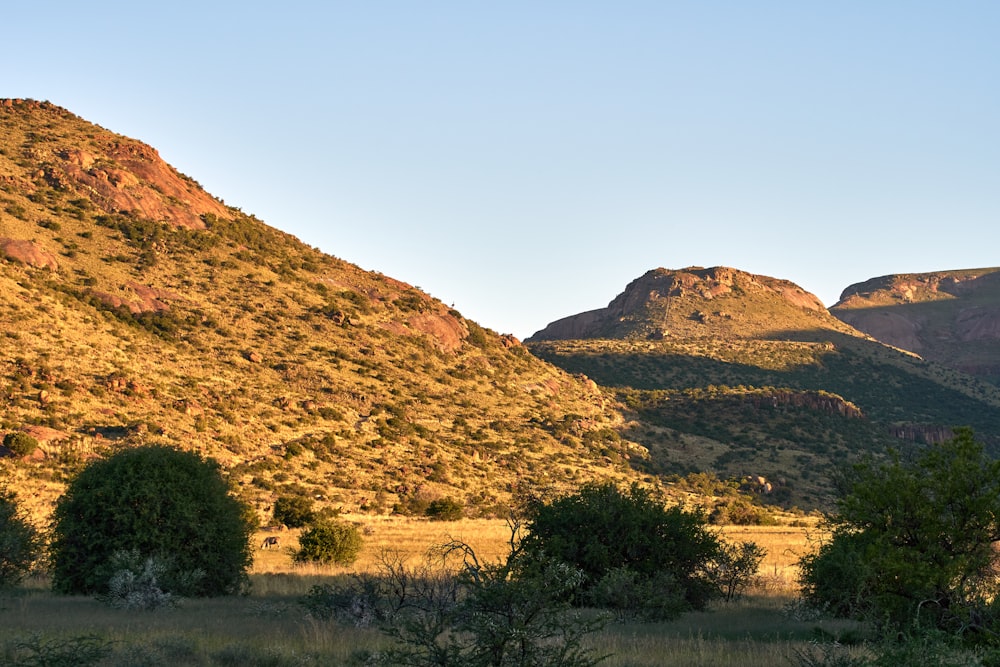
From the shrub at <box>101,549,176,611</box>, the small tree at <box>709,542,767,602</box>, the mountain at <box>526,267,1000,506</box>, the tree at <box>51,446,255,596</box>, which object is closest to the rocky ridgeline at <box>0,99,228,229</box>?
the mountain at <box>526,267,1000,506</box>

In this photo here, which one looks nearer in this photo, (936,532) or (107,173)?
(936,532)

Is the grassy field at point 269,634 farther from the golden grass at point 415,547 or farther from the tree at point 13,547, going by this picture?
the tree at point 13,547

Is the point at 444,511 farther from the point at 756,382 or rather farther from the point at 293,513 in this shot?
the point at 756,382

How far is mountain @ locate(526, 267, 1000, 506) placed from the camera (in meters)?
72.6

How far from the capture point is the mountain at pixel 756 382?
238ft

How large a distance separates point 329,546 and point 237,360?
3364 cm

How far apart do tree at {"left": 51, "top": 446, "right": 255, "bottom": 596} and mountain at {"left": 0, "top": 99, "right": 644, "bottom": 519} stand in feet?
59.3

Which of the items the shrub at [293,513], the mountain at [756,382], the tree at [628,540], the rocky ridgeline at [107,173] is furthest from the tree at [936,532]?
the rocky ridgeline at [107,173]

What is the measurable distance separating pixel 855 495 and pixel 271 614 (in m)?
11.0

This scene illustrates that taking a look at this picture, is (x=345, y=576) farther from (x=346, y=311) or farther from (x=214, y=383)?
(x=346, y=311)

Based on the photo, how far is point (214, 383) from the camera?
5547 centimetres

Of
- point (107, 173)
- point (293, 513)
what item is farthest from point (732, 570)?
point (107, 173)

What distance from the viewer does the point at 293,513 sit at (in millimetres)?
39219

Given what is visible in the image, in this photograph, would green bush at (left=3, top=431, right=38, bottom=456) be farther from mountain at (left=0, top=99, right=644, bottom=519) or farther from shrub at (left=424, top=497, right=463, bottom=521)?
shrub at (left=424, top=497, right=463, bottom=521)
